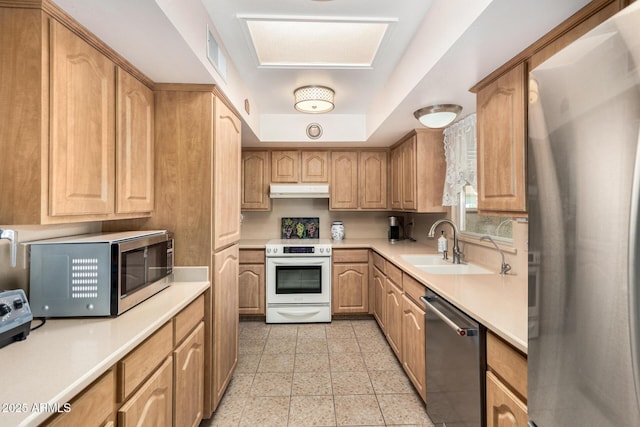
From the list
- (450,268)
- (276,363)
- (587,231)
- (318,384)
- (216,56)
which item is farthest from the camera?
(276,363)

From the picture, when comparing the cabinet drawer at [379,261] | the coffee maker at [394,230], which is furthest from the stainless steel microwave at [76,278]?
the coffee maker at [394,230]

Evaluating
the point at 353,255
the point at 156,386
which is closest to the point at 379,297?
the point at 353,255

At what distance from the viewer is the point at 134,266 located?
138 cm

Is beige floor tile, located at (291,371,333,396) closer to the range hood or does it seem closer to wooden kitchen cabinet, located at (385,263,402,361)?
wooden kitchen cabinet, located at (385,263,402,361)

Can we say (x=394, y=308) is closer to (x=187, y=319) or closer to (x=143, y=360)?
(x=187, y=319)

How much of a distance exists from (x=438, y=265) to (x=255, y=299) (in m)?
2.04

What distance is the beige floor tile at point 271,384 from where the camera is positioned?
6.92 feet

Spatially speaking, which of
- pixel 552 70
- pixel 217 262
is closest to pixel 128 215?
pixel 217 262

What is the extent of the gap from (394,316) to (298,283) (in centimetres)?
122

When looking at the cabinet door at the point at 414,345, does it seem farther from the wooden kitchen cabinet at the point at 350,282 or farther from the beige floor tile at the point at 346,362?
the wooden kitchen cabinet at the point at 350,282

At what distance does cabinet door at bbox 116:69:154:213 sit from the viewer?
147cm

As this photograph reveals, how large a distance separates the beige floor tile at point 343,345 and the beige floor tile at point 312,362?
5.6 inches

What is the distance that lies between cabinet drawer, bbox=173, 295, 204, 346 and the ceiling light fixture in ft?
5.72

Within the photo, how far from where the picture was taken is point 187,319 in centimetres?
154
